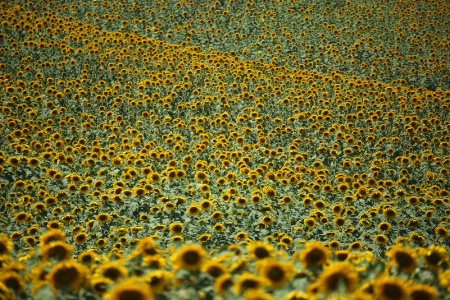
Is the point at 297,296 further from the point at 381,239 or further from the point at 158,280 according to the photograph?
the point at 381,239

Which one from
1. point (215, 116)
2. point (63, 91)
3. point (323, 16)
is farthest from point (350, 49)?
point (63, 91)

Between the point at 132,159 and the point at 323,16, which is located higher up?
the point at 323,16

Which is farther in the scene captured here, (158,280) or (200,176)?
(200,176)

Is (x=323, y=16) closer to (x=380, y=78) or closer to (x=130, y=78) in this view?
(x=380, y=78)

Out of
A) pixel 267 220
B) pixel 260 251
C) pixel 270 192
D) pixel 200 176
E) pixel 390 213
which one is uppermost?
pixel 260 251

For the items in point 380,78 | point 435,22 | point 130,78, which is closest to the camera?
point 130,78

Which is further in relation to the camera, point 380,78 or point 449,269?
point 380,78

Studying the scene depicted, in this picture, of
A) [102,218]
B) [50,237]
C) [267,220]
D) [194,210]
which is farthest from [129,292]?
[267,220]
